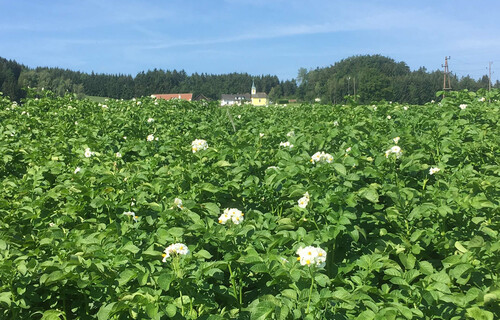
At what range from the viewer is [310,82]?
12438 centimetres

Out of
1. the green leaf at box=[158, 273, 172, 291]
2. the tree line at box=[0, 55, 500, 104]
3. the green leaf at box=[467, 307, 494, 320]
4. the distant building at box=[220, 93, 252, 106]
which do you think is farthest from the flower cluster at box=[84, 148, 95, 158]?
the tree line at box=[0, 55, 500, 104]

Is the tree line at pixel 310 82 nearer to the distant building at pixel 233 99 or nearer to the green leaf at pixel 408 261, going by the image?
the distant building at pixel 233 99

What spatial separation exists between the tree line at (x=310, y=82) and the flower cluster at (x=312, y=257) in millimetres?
51528

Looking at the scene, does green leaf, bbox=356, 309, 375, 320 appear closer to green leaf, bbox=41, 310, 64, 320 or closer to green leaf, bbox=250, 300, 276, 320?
green leaf, bbox=250, 300, 276, 320

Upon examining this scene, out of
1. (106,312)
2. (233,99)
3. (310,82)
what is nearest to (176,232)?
(106,312)

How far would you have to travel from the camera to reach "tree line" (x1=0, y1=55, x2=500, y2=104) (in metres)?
75.2

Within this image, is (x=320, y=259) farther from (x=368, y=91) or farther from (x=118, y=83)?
(x=118, y=83)

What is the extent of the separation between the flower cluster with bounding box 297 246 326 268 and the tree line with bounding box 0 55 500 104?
169 feet

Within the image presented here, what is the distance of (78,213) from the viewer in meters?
2.97

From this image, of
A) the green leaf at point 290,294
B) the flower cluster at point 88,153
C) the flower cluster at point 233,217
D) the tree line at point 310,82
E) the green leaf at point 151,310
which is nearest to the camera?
Result: the green leaf at point 151,310

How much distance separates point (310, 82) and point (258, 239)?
125453 millimetres

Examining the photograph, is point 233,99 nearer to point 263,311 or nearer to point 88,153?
point 88,153

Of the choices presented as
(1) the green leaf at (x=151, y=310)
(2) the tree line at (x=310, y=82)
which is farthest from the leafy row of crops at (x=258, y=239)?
(2) the tree line at (x=310, y=82)

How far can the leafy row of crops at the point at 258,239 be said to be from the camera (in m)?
1.90
